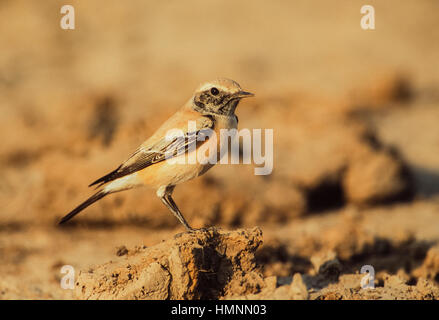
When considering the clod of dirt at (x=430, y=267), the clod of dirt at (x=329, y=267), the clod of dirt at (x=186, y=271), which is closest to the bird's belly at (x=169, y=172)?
the clod of dirt at (x=186, y=271)

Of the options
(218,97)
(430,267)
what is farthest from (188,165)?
(430,267)

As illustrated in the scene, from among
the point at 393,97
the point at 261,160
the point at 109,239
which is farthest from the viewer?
the point at 393,97

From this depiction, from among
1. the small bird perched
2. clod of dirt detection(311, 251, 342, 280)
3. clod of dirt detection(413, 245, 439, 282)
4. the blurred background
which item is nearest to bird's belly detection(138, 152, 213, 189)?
the small bird perched

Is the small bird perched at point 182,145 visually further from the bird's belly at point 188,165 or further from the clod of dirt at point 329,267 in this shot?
the clod of dirt at point 329,267

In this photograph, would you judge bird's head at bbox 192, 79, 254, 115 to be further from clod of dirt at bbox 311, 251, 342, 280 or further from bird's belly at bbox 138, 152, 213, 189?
clod of dirt at bbox 311, 251, 342, 280

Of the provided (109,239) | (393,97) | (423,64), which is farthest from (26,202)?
(423,64)
